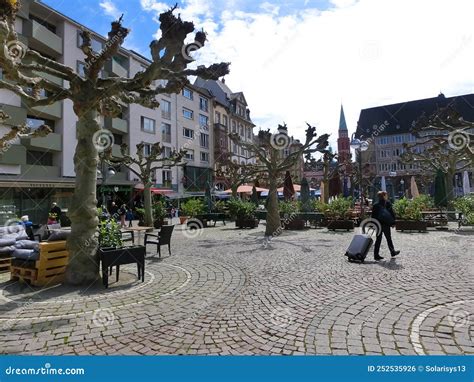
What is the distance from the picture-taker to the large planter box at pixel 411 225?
15010mm

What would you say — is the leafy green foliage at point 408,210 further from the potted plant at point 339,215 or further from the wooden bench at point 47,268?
the wooden bench at point 47,268

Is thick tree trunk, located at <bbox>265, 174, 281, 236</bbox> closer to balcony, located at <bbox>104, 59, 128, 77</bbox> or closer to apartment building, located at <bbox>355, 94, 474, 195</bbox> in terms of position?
balcony, located at <bbox>104, 59, 128, 77</bbox>

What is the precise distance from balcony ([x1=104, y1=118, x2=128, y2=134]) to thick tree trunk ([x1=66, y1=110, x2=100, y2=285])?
28456mm

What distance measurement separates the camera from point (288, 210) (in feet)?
65.0

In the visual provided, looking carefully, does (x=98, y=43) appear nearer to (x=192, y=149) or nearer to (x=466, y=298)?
(x=192, y=149)

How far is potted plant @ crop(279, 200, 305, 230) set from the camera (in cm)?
1778

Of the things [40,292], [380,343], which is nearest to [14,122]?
[40,292]

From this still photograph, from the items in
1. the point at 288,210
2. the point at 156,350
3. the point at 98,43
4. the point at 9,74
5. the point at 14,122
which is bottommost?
the point at 156,350

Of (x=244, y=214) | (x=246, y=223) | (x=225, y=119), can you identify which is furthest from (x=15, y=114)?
(x=225, y=119)

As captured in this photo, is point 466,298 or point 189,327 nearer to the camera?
point 189,327

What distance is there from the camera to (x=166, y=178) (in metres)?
41.7

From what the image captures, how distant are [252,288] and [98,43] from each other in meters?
34.2

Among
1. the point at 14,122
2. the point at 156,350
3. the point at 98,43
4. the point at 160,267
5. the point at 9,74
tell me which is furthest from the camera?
the point at 98,43

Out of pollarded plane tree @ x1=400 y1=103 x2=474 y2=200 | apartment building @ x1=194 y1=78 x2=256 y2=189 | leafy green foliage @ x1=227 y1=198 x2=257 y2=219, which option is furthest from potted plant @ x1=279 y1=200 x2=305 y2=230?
apartment building @ x1=194 y1=78 x2=256 y2=189
